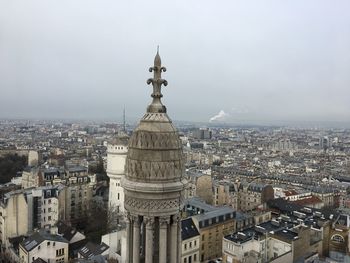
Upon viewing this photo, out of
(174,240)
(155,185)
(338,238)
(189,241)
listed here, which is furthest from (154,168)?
(338,238)

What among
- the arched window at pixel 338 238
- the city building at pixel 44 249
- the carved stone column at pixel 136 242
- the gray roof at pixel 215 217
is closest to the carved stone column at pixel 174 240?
the carved stone column at pixel 136 242

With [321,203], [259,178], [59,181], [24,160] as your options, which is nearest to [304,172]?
[259,178]

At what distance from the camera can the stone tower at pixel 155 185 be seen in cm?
585

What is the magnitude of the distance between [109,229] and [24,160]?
46.8m

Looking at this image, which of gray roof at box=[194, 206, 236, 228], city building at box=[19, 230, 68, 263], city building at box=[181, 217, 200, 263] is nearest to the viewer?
city building at box=[19, 230, 68, 263]

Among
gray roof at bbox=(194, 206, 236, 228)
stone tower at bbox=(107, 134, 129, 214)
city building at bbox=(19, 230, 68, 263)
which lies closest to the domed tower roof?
city building at bbox=(19, 230, 68, 263)

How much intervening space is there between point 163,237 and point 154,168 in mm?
1181

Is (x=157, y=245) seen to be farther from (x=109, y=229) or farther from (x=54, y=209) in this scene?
(x=54, y=209)

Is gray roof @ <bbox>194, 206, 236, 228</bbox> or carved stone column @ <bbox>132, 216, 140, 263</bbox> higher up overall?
carved stone column @ <bbox>132, 216, 140, 263</bbox>

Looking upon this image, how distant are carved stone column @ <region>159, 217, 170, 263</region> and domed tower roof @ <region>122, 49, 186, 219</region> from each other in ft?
0.51

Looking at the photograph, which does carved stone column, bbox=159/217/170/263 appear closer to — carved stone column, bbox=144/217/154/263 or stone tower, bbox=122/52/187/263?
stone tower, bbox=122/52/187/263

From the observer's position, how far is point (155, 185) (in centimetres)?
581

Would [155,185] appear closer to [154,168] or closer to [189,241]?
[154,168]

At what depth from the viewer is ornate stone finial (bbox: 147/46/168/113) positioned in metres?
6.15
